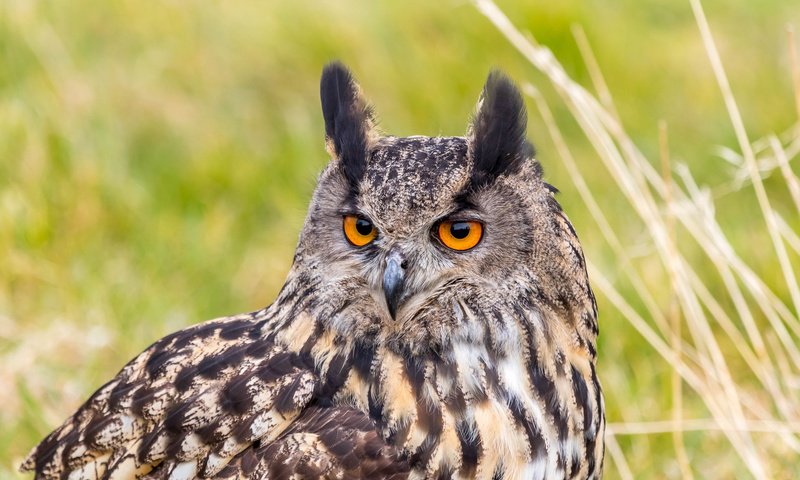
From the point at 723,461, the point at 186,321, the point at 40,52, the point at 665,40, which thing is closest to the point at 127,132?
the point at 40,52

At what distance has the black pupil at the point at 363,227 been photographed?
2.46 metres

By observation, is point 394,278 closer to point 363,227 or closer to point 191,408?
point 363,227

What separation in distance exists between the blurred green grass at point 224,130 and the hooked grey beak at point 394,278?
1357 mm

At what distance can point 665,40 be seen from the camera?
5.90m

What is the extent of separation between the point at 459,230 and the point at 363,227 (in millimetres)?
198

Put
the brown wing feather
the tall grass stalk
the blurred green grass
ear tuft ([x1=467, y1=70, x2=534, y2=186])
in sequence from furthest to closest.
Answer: the blurred green grass, the tall grass stalk, ear tuft ([x1=467, y1=70, x2=534, y2=186]), the brown wing feather

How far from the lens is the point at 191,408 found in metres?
2.50

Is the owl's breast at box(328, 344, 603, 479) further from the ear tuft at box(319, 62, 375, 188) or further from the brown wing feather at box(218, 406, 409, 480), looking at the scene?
the ear tuft at box(319, 62, 375, 188)

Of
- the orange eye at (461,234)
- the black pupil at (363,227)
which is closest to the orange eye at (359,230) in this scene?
the black pupil at (363,227)

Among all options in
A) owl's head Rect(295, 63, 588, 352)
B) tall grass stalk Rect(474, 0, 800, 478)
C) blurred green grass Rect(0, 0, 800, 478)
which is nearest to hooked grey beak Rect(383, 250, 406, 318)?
owl's head Rect(295, 63, 588, 352)

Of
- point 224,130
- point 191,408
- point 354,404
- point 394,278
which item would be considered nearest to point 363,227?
point 394,278

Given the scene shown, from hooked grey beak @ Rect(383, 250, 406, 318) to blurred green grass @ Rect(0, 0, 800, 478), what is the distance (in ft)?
4.45

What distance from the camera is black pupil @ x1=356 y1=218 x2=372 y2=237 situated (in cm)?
246

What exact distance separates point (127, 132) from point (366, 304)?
118 inches
